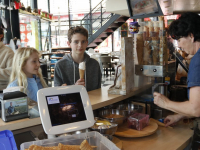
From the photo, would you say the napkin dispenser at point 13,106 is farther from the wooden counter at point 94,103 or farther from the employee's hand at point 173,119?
the employee's hand at point 173,119

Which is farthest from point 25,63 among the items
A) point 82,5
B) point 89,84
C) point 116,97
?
point 82,5

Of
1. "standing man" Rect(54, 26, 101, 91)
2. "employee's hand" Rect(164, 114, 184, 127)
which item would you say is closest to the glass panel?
"standing man" Rect(54, 26, 101, 91)

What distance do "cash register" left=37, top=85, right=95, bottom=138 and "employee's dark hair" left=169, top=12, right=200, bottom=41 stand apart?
875 mm

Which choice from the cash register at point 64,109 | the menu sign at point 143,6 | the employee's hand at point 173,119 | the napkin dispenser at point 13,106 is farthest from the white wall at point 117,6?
the napkin dispenser at point 13,106

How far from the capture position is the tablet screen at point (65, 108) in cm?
133

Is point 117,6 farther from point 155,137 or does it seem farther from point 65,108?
point 65,108

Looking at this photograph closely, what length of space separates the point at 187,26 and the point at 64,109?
1100mm

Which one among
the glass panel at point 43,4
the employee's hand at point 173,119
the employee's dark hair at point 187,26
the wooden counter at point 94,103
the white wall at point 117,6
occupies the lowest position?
the employee's hand at point 173,119

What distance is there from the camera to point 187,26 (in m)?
1.69

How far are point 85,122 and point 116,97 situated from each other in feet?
2.44

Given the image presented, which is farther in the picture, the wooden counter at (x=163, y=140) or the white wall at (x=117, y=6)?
the white wall at (x=117, y=6)

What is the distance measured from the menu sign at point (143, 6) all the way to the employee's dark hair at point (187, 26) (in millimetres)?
700

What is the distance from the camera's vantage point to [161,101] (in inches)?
73.5

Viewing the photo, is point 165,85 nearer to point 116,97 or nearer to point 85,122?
point 116,97
